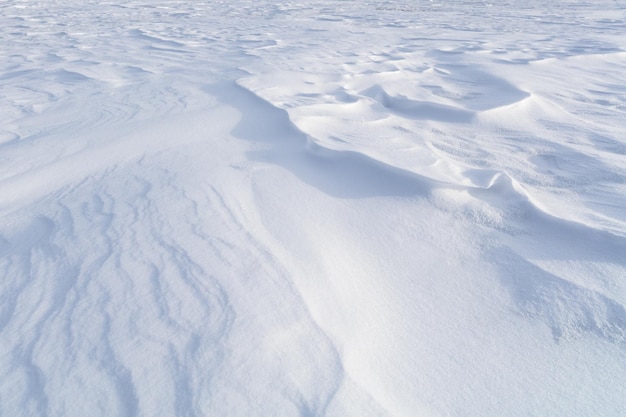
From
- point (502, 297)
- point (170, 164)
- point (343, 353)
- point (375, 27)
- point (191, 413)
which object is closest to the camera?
point (191, 413)

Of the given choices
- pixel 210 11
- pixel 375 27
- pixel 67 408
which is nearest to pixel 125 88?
pixel 67 408

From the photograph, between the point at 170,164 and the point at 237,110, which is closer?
the point at 170,164

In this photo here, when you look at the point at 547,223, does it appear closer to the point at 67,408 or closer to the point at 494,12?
the point at 67,408

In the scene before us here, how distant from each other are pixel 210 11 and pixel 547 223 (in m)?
8.29

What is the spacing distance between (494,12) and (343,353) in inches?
324

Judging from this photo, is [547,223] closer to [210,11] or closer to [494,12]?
[494,12]

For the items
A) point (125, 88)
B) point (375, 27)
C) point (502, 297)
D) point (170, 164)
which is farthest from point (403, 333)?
point (375, 27)

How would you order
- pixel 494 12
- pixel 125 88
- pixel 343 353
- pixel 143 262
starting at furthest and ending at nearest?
1. pixel 494 12
2. pixel 125 88
3. pixel 143 262
4. pixel 343 353

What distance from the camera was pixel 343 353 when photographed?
3.58 ft

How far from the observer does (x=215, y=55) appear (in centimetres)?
460

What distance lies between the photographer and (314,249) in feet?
4.82

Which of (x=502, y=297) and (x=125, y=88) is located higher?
(x=502, y=297)

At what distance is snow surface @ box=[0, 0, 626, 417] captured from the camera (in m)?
1.03

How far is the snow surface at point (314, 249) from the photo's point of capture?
3.37 ft
